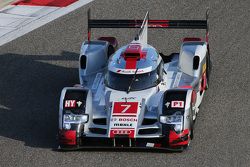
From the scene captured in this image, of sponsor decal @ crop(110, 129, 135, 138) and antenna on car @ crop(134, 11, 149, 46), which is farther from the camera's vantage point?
antenna on car @ crop(134, 11, 149, 46)

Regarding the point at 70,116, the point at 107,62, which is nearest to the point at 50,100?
the point at 107,62

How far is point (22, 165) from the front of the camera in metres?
20.2

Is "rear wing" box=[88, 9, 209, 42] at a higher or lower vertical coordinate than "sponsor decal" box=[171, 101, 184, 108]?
higher

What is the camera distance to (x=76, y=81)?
2534cm

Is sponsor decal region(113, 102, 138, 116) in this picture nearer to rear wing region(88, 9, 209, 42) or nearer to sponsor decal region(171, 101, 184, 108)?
sponsor decal region(171, 101, 184, 108)

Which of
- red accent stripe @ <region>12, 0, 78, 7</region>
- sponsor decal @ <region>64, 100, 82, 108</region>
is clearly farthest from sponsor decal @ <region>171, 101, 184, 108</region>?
red accent stripe @ <region>12, 0, 78, 7</region>

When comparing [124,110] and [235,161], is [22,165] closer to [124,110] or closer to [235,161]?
[124,110]

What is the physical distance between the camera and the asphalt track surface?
2052 cm

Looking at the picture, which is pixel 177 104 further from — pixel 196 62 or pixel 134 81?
pixel 196 62

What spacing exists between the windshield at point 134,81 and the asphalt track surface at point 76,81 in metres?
1.44

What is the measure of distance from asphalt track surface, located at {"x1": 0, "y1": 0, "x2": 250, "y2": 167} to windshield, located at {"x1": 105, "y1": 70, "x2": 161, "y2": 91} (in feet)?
4.73

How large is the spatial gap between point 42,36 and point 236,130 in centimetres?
925

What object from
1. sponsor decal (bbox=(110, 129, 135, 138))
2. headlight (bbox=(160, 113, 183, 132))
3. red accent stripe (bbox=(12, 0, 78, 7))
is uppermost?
headlight (bbox=(160, 113, 183, 132))

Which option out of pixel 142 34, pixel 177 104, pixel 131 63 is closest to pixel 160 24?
pixel 142 34
